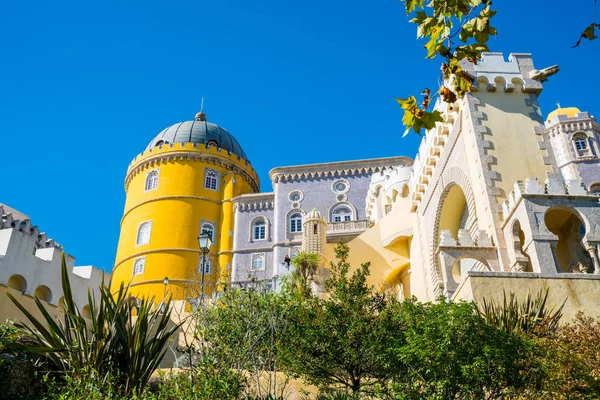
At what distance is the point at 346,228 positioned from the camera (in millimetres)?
30953

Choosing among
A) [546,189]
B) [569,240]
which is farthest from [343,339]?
[569,240]

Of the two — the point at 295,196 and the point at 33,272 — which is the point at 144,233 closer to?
the point at 295,196

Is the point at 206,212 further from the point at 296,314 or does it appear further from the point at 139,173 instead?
the point at 296,314

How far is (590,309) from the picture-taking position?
38.5 feet

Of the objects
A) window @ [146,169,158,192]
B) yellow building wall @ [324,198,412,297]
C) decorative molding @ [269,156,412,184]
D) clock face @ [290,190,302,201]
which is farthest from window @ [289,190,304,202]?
yellow building wall @ [324,198,412,297]

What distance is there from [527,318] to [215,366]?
224 inches

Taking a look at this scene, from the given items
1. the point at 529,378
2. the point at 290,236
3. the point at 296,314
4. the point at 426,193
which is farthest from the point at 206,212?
Answer: the point at 529,378

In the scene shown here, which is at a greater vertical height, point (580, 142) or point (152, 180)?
point (580, 142)

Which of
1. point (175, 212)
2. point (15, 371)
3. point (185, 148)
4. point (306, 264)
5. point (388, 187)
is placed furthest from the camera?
point (185, 148)

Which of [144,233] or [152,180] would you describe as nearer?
[144,233]

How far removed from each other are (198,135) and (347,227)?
15.4 metres

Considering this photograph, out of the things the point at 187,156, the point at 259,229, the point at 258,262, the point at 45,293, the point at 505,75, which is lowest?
the point at 45,293

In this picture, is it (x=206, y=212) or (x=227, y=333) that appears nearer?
(x=227, y=333)

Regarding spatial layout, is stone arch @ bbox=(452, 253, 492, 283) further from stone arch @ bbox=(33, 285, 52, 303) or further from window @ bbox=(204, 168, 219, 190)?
window @ bbox=(204, 168, 219, 190)
